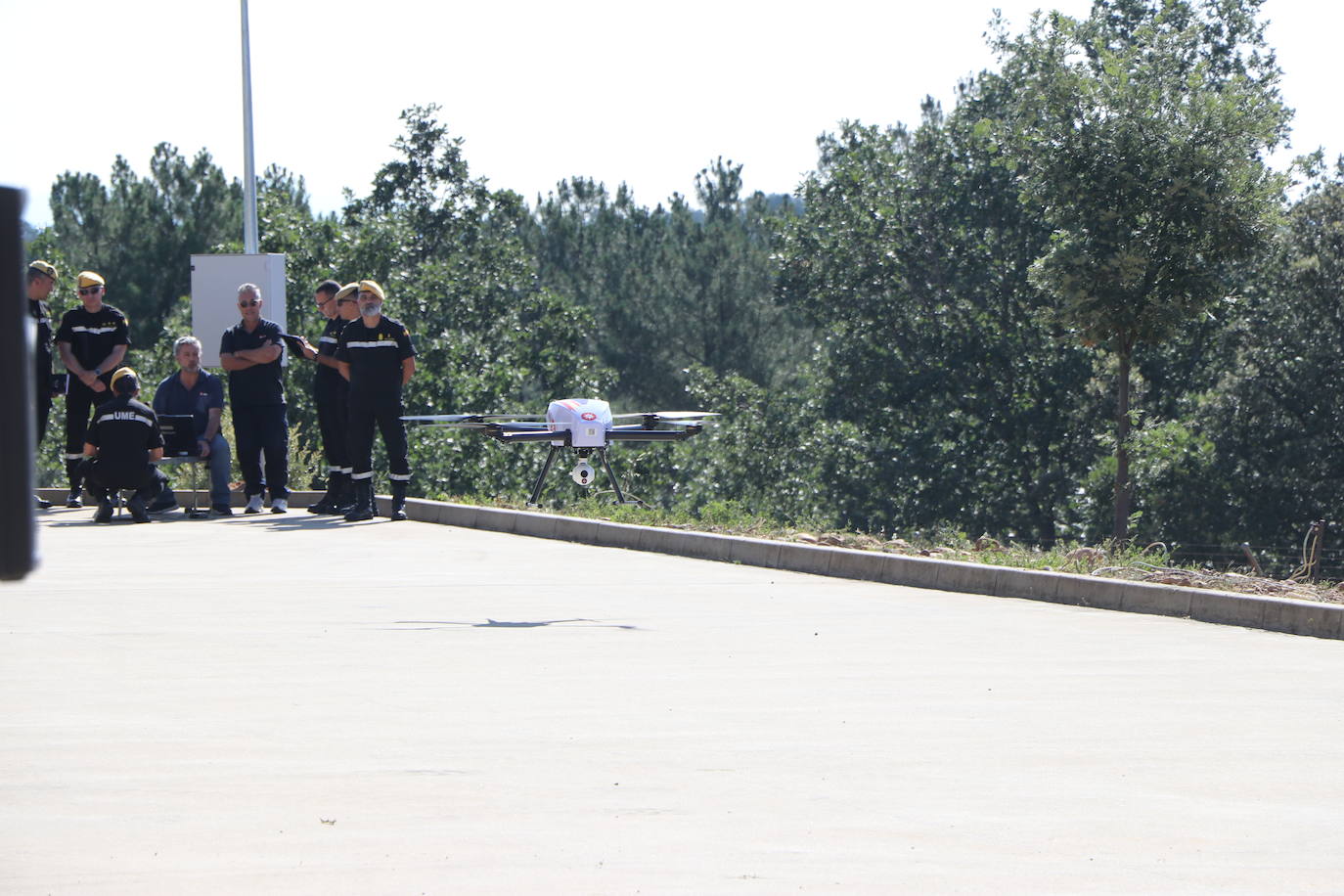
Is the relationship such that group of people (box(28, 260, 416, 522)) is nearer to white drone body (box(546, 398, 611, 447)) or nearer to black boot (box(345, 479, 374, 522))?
black boot (box(345, 479, 374, 522))

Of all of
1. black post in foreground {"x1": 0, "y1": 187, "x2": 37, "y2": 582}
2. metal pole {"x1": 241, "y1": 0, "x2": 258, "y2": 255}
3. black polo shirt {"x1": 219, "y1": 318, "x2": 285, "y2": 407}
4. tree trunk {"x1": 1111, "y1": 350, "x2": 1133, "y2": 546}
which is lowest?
tree trunk {"x1": 1111, "y1": 350, "x2": 1133, "y2": 546}

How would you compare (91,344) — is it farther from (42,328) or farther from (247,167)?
(247,167)

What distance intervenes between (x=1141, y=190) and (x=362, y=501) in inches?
546

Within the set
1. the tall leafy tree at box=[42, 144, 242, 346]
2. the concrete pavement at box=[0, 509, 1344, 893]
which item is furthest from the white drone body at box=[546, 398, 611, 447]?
the tall leafy tree at box=[42, 144, 242, 346]

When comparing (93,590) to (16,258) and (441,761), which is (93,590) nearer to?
(441,761)

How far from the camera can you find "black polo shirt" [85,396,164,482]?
50.2 feet

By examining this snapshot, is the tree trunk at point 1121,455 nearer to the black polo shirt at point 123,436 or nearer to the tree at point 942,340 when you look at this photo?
the black polo shirt at point 123,436

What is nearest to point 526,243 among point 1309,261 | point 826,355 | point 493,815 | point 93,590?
point 826,355

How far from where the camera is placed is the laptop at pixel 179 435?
1669 centimetres

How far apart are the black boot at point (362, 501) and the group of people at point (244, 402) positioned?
0.01 m

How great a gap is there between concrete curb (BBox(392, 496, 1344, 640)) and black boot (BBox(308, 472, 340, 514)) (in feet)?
3.60

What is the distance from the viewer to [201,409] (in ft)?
55.9

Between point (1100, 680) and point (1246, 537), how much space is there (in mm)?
33097

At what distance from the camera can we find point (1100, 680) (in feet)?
26.2
